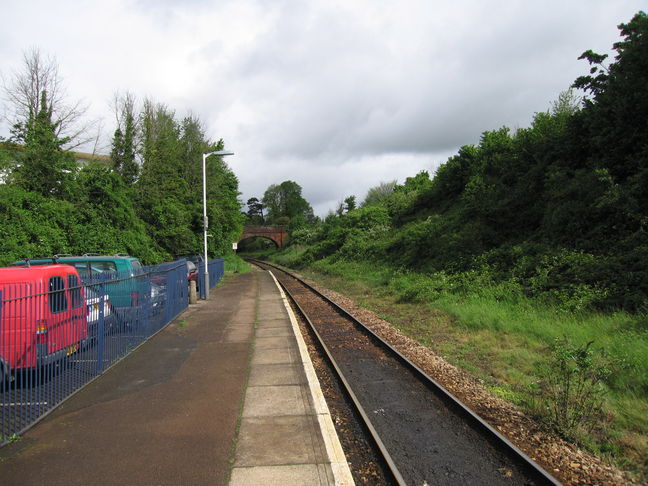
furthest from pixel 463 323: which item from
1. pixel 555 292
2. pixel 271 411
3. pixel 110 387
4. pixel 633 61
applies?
pixel 633 61

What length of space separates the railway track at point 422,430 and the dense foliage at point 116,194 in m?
11.3

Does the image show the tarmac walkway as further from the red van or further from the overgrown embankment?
the overgrown embankment

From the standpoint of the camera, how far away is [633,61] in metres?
14.2

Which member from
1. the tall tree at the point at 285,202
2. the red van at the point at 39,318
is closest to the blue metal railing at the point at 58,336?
the red van at the point at 39,318

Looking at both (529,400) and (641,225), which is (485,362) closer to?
(529,400)

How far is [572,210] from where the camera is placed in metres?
13.8

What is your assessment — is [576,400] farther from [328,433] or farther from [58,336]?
[58,336]

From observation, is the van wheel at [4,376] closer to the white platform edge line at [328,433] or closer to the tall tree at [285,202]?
the white platform edge line at [328,433]

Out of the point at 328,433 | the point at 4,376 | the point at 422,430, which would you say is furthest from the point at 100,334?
the point at 422,430

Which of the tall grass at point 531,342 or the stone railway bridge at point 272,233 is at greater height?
the stone railway bridge at point 272,233

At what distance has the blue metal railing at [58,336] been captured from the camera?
4.89 metres

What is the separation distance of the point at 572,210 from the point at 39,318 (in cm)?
1502

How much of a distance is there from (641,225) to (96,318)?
43.7 feet

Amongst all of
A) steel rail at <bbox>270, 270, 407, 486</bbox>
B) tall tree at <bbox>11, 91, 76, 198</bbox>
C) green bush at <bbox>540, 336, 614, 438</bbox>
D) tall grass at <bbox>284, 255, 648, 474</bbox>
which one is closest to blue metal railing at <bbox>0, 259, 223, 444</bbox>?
steel rail at <bbox>270, 270, 407, 486</bbox>
